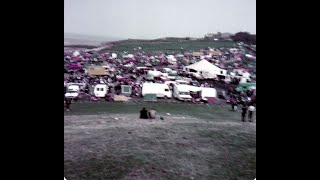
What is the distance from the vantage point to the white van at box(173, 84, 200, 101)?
3.04 metres

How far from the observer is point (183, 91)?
3047 mm

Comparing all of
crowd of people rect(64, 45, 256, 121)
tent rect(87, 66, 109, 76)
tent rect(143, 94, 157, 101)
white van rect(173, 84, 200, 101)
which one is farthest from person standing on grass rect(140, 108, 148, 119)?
tent rect(87, 66, 109, 76)

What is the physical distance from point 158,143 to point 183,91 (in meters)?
0.60

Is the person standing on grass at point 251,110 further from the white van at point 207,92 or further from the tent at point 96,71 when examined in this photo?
the tent at point 96,71

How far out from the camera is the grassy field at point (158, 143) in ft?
8.95

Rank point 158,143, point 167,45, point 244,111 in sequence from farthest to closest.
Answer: point 167,45, point 244,111, point 158,143

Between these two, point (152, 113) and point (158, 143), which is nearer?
point (158, 143)

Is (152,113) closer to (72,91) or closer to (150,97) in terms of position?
Answer: (150,97)

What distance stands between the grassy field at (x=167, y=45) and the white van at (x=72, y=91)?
0.60 m

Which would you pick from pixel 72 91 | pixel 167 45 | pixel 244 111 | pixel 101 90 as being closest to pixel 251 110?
pixel 244 111
